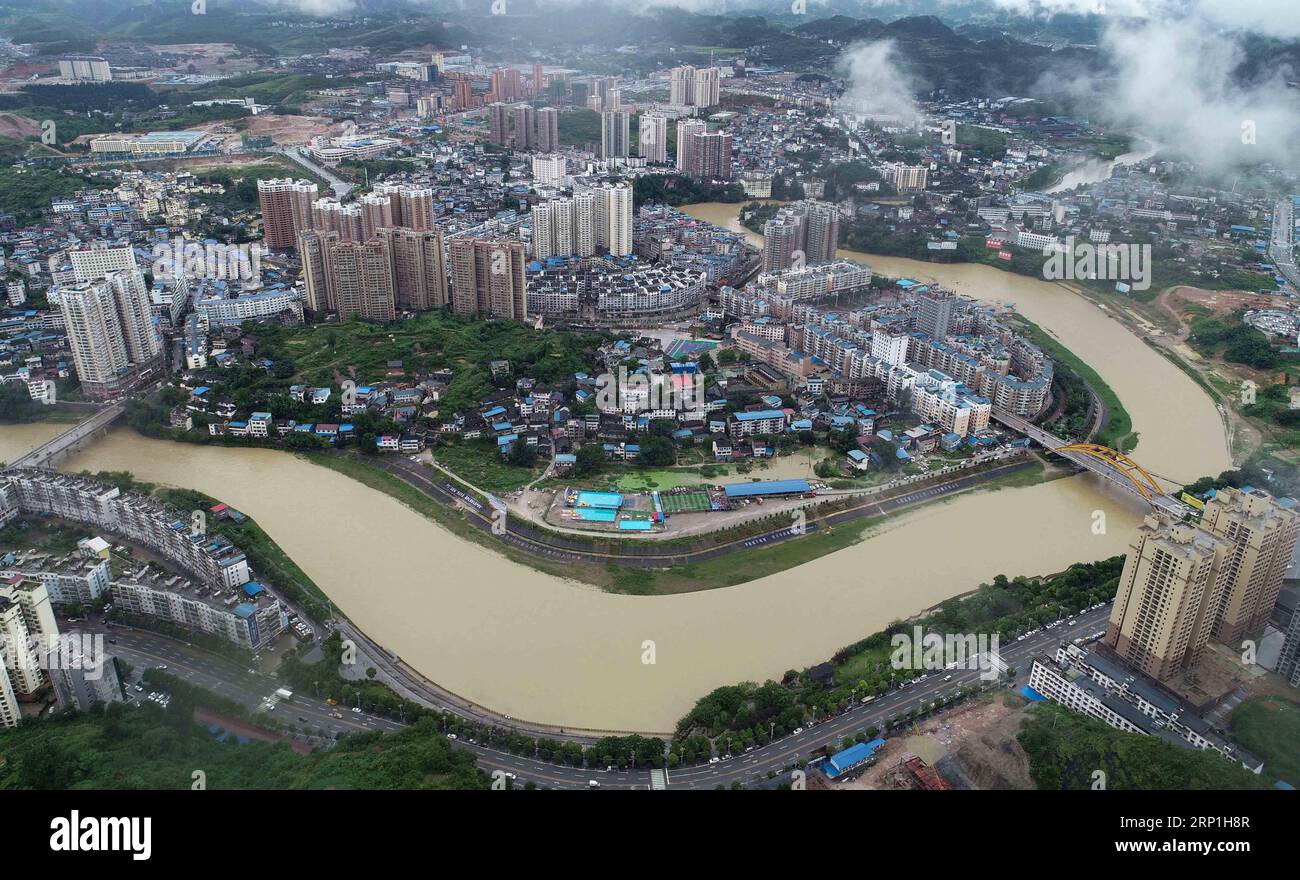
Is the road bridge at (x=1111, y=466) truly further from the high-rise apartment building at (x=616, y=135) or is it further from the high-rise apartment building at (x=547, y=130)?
the high-rise apartment building at (x=547, y=130)

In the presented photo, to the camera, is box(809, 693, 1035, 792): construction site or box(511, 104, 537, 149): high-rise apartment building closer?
box(809, 693, 1035, 792): construction site

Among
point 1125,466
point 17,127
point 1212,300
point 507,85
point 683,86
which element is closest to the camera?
point 1125,466

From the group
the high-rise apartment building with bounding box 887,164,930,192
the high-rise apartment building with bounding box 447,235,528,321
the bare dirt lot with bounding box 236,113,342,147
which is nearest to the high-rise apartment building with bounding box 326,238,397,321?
the high-rise apartment building with bounding box 447,235,528,321

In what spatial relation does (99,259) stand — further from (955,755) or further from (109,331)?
(955,755)

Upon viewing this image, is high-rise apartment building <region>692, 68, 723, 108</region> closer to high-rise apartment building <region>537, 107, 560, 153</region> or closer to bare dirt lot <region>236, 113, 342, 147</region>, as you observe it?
high-rise apartment building <region>537, 107, 560, 153</region>

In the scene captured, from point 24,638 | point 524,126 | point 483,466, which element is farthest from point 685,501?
point 524,126

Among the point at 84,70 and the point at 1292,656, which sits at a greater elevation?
the point at 84,70
